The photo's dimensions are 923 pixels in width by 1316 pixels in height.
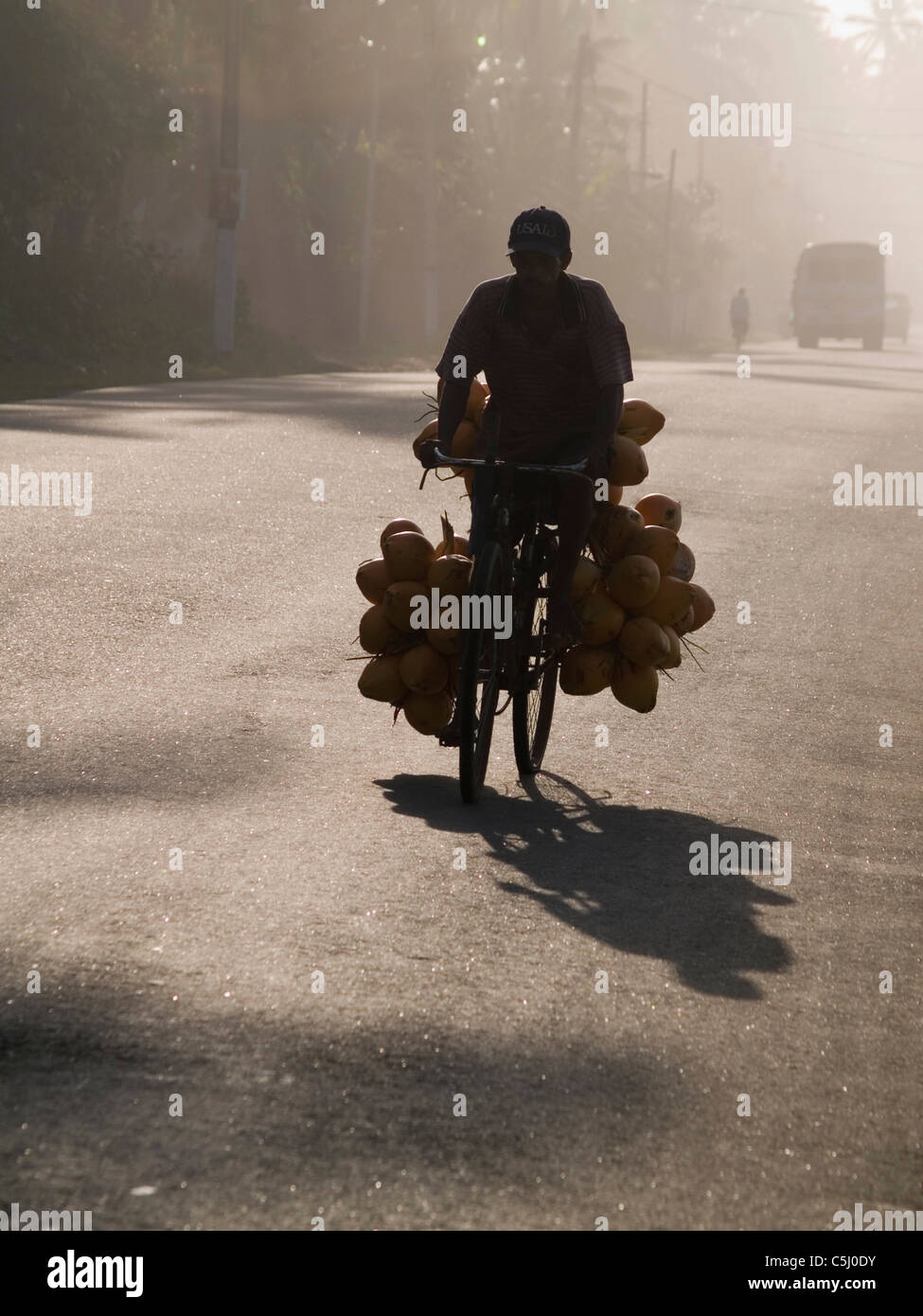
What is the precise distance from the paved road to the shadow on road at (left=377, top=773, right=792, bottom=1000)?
0.7 inches

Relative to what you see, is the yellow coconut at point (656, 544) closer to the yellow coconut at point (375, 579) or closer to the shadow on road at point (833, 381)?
the yellow coconut at point (375, 579)

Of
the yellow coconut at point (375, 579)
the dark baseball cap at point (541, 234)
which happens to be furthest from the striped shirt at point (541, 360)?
the yellow coconut at point (375, 579)

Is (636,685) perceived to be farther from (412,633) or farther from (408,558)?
(408,558)

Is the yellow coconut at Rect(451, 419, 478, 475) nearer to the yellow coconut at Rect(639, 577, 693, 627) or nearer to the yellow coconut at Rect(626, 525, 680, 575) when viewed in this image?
the yellow coconut at Rect(626, 525, 680, 575)

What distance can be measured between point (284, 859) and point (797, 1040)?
1.72 metres

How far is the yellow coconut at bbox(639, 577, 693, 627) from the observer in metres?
6.86

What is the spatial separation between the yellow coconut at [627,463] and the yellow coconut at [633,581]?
30 centimetres

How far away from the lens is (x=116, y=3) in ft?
121

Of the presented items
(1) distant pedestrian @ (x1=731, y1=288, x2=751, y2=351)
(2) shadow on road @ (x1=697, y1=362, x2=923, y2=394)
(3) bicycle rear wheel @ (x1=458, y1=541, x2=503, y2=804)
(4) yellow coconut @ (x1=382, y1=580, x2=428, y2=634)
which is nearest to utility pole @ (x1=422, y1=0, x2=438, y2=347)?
(1) distant pedestrian @ (x1=731, y1=288, x2=751, y2=351)

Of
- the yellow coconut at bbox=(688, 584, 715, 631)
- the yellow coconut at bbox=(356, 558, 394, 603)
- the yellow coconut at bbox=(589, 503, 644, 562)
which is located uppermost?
the yellow coconut at bbox=(589, 503, 644, 562)

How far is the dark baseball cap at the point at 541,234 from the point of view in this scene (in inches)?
245

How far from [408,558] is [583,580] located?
2.01 feet
